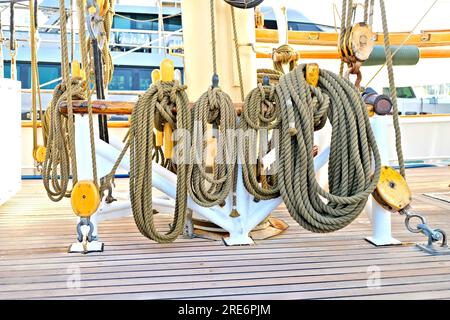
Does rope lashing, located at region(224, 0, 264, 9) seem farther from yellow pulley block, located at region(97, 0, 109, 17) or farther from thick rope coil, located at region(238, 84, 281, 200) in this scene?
yellow pulley block, located at region(97, 0, 109, 17)

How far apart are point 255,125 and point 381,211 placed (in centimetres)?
75

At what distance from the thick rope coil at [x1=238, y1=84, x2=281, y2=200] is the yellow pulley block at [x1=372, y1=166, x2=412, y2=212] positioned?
475 mm

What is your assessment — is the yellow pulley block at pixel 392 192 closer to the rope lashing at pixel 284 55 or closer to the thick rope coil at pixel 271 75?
the thick rope coil at pixel 271 75

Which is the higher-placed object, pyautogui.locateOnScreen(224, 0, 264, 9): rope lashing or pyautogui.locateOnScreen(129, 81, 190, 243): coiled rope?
pyautogui.locateOnScreen(224, 0, 264, 9): rope lashing

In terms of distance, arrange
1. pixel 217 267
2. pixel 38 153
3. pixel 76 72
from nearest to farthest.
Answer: pixel 217 267 → pixel 76 72 → pixel 38 153

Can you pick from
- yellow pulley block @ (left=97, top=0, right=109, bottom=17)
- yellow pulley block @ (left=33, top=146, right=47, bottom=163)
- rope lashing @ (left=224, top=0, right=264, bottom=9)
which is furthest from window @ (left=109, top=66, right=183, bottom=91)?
rope lashing @ (left=224, top=0, right=264, bottom=9)

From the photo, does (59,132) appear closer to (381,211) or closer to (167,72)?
(167,72)

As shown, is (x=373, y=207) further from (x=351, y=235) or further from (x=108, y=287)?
(x=108, y=287)

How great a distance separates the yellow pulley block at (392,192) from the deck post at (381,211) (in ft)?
0.27

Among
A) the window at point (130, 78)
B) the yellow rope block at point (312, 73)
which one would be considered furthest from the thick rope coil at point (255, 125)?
the window at point (130, 78)

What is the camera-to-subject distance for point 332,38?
7.25 m

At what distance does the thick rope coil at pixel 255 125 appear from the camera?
2.16m

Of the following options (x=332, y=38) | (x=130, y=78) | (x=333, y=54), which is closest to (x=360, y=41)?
(x=333, y=54)

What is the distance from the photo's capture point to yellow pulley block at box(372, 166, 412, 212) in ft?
7.15
